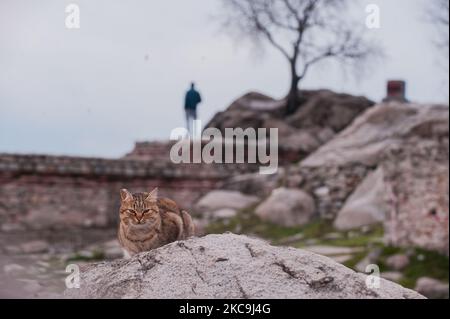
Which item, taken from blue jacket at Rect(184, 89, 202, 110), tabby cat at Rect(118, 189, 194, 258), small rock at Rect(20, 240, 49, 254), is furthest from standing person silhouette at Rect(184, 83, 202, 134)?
tabby cat at Rect(118, 189, 194, 258)

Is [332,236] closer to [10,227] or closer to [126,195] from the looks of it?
[10,227]

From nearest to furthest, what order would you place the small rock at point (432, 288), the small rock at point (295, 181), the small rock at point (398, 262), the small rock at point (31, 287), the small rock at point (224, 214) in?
1. the small rock at point (31, 287)
2. the small rock at point (432, 288)
3. the small rock at point (398, 262)
4. the small rock at point (224, 214)
5. the small rock at point (295, 181)

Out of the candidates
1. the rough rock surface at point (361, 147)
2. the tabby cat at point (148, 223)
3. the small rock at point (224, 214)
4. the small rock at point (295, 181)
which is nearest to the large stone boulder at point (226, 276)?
the tabby cat at point (148, 223)

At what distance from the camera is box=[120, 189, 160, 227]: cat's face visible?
2988mm

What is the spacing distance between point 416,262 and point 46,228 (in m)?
8.91

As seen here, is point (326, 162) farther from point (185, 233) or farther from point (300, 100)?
point (185, 233)

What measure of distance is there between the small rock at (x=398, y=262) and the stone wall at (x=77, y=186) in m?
6.91

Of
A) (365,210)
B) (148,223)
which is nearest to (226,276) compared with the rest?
(148,223)

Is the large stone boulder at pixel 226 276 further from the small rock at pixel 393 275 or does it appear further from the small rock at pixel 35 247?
the small rock at pixel 35 247

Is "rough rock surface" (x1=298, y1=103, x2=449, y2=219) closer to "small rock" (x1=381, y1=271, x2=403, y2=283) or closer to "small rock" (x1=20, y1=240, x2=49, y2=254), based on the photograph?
"small rock" (x1=381, y1=271, x2=403, y2=283)

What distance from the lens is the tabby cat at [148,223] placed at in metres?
3.00

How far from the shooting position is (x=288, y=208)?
1580 centimetres

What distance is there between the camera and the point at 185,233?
333 cm

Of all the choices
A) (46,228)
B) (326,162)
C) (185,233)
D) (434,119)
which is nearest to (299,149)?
(326,162)
